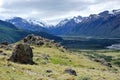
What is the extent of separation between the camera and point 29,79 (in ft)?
112

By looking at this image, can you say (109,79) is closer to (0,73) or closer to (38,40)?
(0,73)

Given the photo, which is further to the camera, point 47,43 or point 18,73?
point 47,43

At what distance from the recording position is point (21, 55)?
63562 millimetres

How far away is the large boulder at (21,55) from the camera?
6296 cm

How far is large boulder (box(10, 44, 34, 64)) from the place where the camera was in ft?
207

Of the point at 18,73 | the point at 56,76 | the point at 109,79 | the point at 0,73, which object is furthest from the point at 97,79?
the point at 0,73

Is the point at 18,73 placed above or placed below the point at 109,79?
above

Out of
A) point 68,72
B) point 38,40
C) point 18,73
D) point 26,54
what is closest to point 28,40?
point 38,40

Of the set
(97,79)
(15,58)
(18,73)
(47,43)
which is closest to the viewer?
(18,73)

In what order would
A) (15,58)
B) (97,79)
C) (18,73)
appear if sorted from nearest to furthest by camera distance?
(18,73) < (97,79) < (15,58)

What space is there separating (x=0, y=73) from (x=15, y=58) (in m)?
29.3

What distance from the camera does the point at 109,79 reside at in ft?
163

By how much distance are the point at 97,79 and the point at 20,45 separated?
859 inches

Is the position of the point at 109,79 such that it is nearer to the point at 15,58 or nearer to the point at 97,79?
the point at 97,79
